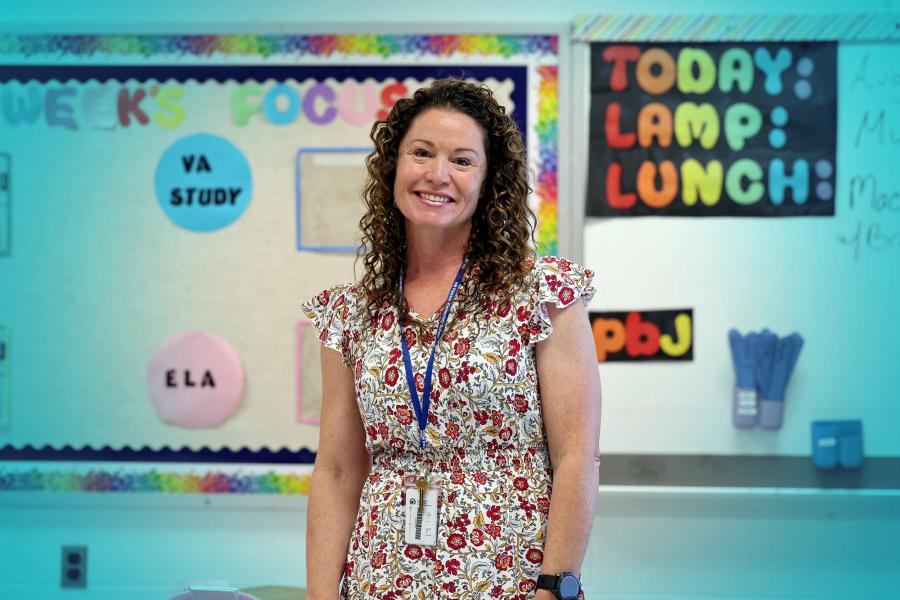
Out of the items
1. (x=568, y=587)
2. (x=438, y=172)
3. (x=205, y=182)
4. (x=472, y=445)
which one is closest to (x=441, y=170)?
(x=438, y=172)

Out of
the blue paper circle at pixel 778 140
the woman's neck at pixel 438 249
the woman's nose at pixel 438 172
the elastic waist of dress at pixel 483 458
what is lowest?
the elastic waist of dress at pixel 483 458

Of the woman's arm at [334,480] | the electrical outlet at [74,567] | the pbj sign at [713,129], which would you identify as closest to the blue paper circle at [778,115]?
the pbj sign at [713,129]

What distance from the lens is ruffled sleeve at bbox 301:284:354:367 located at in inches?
54.9

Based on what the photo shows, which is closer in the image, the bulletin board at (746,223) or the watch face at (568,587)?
the watch face at (568,587)

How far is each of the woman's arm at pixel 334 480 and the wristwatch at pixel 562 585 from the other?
1.08ft

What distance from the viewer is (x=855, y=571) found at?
252cm

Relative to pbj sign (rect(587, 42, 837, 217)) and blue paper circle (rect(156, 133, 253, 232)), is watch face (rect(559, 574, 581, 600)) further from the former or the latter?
blue paper circle (rect(156, 133, 253, 232))

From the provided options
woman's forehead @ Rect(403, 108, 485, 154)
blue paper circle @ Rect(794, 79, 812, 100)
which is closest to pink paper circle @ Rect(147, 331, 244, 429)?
woman's forehead @ Rect(403, 108, 485, 154)

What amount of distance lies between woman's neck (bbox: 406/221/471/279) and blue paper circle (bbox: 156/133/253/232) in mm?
1338

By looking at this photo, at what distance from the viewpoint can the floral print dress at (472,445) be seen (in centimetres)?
128

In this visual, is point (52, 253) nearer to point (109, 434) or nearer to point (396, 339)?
point (109, 434)

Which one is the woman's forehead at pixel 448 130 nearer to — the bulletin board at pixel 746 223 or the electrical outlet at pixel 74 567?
the bulletin board at pixel 746 223

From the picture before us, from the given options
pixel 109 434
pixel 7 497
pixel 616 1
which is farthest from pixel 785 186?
pixel 7 497

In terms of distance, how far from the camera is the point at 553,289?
4.24ft
